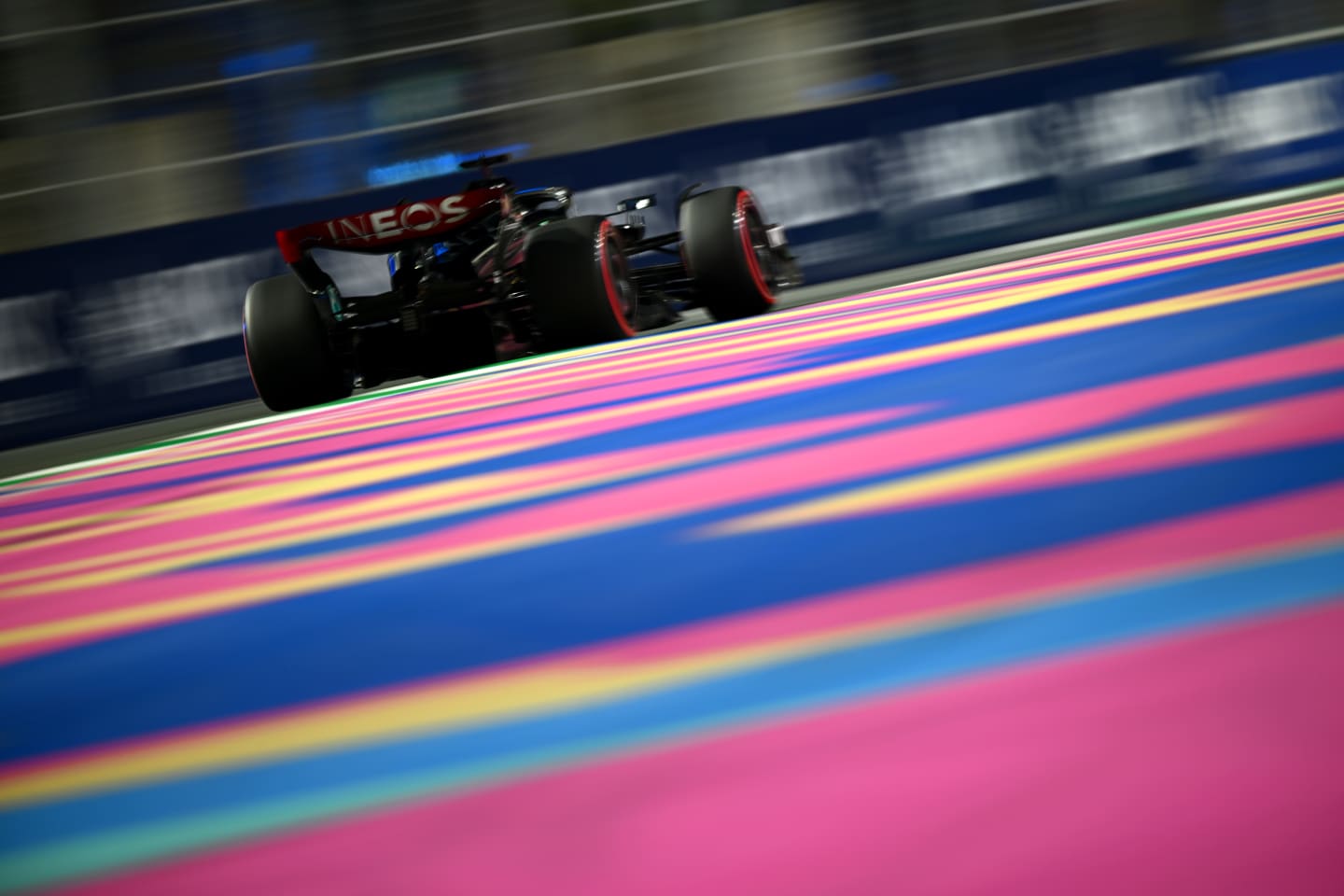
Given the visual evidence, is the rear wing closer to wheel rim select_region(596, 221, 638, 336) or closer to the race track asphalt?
wheel rim select_region(596, 221, 638, 336)

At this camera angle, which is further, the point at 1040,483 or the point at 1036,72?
the point at 1036,72

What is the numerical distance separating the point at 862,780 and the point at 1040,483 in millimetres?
616

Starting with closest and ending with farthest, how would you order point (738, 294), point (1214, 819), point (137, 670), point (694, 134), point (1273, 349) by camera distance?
point (1214, 819)
point (137, 670)
point (1273, 349)
point (738, 294)
point (694, 134)

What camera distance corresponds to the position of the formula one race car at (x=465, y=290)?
4.80 metres

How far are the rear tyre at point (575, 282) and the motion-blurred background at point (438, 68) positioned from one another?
144 inches

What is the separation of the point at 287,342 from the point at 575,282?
961 mm

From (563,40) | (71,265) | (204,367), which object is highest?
(563,40)

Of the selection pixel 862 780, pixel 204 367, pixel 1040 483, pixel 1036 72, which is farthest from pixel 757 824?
pixel 1036 72

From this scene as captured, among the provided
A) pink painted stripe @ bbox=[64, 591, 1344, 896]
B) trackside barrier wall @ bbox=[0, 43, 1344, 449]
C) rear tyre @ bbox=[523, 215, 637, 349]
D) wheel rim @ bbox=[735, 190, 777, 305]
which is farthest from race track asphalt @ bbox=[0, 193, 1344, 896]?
trackside barrier wall @ bbox=[0, 43, 1344, 449]

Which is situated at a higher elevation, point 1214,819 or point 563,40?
point 563,40

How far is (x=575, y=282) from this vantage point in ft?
15.7

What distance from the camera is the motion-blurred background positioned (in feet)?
27.3

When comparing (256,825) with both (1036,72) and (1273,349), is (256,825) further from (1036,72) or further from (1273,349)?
(1036,72)

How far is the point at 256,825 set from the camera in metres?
0.74
